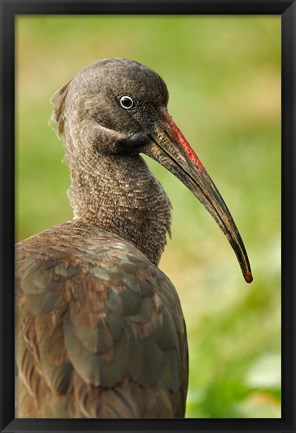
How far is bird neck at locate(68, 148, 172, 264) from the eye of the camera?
4.26 metres

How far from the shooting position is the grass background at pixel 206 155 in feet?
18.9

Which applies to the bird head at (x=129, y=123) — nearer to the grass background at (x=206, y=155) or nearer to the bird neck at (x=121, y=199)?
the bird neck at (x=121, y=199)

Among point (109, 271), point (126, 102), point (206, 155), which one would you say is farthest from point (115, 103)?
point (206, 155)

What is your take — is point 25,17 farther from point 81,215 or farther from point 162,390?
point 162,390

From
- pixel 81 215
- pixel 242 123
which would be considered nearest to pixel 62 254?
pixel 81 215

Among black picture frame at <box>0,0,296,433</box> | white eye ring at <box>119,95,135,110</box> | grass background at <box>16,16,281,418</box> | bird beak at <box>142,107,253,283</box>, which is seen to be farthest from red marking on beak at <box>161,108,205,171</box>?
grass background at <box>16,16,281,418</box>

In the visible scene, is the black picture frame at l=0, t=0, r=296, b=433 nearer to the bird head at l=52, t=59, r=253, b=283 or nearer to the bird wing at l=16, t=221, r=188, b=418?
the bird wing at l=16, t=221, r=188, b=418

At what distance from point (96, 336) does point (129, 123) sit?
0.97 meters

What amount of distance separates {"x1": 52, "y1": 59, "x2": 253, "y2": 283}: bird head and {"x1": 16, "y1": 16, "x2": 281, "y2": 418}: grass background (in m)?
1.13
